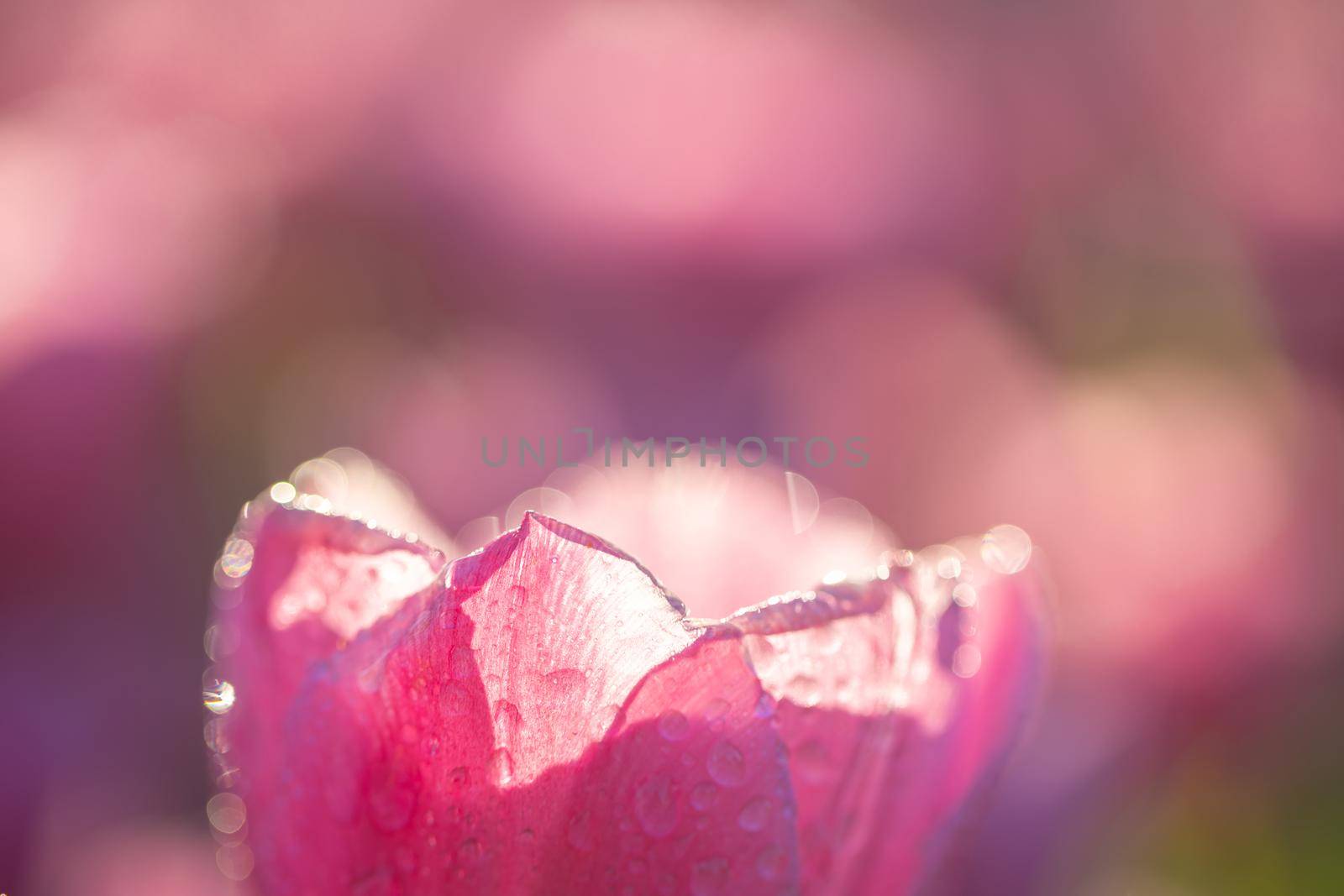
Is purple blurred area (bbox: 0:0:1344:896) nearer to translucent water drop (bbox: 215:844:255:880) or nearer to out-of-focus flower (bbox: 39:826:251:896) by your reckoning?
out-of-focus flower (bbox: 39:826:251:896)

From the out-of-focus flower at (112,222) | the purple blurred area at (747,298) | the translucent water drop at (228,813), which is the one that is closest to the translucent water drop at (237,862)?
the translucent water drop at (228,813)

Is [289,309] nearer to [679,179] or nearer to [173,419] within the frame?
[173,419]

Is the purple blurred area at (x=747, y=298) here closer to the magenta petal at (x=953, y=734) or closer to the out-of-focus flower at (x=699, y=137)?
the out-of-focus flower at (x=699, y=137)

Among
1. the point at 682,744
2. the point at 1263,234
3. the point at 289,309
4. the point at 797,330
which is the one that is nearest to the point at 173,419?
the point at 289,309

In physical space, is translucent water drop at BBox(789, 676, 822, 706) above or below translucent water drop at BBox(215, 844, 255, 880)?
above

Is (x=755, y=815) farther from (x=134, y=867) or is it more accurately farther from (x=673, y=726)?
(x=134, y=867)

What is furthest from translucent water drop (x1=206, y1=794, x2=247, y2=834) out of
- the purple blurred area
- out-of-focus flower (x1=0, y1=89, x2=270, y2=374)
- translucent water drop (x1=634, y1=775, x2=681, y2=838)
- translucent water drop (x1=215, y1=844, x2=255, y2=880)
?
out-of-focus flower (x1=0, y1=89, x2=270, y2=374)

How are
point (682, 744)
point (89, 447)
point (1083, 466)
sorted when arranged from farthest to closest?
1. point (1083, 466)
2. point (89, 447)
3. point (682, 744)

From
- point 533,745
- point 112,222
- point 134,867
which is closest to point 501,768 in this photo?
point 533,745
